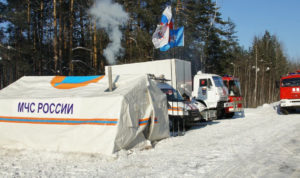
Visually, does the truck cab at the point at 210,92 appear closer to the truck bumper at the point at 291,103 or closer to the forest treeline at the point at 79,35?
the truck bumper at the point at 291,103

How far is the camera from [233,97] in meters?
17.0

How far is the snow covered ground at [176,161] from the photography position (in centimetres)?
545

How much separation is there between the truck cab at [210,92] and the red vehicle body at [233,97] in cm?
56

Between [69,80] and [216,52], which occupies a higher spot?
[216,52]

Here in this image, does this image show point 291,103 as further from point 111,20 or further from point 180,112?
point 111,20

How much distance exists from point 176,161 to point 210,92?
32.2ft

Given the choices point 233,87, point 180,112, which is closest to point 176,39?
point 180,112

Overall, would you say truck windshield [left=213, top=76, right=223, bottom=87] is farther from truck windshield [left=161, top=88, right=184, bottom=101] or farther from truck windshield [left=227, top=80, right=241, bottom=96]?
truck windshield [left=161, top=88, right=184, bottom=101]

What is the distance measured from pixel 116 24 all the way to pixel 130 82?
1730cm

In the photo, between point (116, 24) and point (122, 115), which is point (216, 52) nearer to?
point (116, 24)

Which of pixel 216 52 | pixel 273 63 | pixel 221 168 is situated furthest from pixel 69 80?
pixel 273 63

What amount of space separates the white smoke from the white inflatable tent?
1544 centimetres

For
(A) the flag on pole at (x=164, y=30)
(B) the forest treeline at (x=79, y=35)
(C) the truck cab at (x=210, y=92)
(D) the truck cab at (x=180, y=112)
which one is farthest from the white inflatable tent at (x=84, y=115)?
(B) the forest treeline at (x=79, y=35)

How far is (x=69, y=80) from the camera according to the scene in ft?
30.1
